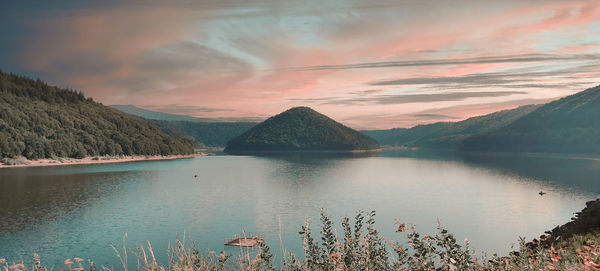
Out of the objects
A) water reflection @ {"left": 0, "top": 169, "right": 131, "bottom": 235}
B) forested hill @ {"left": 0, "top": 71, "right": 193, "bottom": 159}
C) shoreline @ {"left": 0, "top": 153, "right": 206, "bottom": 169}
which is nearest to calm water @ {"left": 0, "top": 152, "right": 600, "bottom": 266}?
water reflection @ {"left": 0, "top": 169, "right": 131, "bottom": 235}

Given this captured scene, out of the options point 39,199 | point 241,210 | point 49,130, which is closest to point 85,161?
point 49,130

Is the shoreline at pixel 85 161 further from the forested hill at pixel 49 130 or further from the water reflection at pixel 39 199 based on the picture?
the water reflection at pixel 39 199

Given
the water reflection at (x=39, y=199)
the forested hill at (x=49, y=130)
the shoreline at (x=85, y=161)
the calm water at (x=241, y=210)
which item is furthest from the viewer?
the forested hill at (x=49, y=130)

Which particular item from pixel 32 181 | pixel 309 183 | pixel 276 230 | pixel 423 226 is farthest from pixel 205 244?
pixel 32 181

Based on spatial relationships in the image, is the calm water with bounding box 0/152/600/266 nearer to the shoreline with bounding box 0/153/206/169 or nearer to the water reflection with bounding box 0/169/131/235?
the water reflection with bounding box 0/169/131/235

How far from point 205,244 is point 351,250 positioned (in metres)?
24.6

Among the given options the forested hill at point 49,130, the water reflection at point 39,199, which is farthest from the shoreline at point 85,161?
the water reflection at point 39,199

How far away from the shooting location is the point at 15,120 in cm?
14800

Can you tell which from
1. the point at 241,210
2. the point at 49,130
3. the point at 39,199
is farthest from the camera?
the point at 49,130

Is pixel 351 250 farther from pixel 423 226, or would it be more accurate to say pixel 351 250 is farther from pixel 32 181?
pixel 32 181

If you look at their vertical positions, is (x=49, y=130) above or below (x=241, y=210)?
above

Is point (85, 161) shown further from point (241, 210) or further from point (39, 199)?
point (241, 210)

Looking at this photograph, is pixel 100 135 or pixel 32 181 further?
pixel 100 135

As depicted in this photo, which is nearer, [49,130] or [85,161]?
[49,130]
